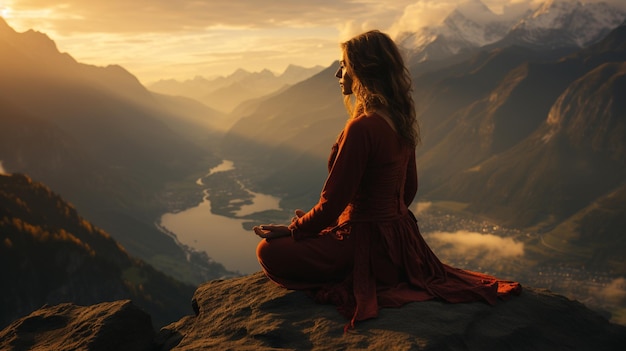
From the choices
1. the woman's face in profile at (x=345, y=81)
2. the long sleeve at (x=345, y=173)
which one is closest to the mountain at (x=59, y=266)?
the long sleeve at (x=345, y=173)

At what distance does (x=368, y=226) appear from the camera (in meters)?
8.86

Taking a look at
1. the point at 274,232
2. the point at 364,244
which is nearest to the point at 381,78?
the point at 364,244

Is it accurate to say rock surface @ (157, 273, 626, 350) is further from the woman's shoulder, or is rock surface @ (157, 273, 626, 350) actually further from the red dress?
the woman's shoulder

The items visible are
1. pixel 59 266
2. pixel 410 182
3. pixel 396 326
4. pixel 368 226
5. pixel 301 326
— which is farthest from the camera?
pixel 59 266

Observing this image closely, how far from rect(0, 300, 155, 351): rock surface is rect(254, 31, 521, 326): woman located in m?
2.96

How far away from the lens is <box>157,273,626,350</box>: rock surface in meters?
7.49

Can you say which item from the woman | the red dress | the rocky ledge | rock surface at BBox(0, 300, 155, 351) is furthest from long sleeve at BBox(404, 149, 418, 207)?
rock surface at BBox(0, 300, 155, 351)

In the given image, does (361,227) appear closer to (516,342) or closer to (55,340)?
(516,342)

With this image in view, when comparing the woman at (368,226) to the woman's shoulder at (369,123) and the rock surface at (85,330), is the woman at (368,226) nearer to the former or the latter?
the woman's shoulder at (369,123)

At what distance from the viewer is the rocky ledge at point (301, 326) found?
7598 millimetres

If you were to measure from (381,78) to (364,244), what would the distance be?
294 centimetres

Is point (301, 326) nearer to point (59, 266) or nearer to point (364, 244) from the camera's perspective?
point (364, 244)

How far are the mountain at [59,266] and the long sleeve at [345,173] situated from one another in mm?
112861

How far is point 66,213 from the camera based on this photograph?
152m
